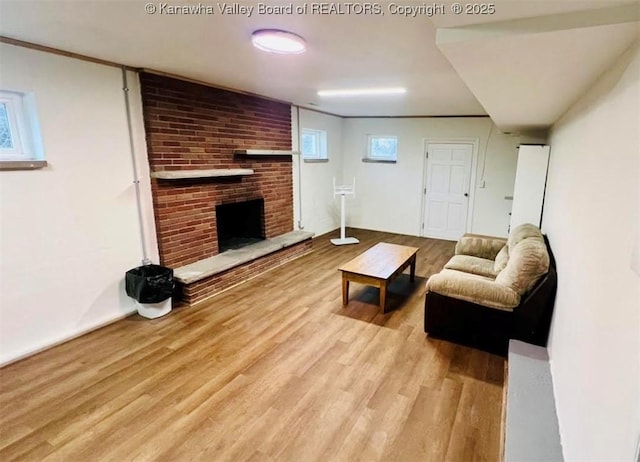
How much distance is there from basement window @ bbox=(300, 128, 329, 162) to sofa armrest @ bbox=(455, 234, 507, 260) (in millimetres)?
3081

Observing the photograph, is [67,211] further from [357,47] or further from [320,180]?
[320,180]

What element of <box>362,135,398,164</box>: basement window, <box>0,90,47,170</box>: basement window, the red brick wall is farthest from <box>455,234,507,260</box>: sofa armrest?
<box>0,90,47,170</box>: basement window

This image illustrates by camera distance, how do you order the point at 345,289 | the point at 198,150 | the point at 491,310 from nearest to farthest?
the point at 491,310
the point at 345,289
the point at 198,150

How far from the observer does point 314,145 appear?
6.60m

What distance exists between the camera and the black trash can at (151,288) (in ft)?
10.6

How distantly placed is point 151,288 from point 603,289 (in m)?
3.30

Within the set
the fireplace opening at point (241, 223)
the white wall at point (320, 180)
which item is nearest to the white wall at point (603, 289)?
the fireplace opening at point (241, 223)

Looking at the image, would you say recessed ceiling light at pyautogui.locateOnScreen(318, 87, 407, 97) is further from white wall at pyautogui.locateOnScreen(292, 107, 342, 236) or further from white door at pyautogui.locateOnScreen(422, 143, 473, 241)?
white door at pyautogui.locateOnScreen(422, 143, 473, 241)

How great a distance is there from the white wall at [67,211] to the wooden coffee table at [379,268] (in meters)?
2.20

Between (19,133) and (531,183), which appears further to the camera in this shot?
(531,183)

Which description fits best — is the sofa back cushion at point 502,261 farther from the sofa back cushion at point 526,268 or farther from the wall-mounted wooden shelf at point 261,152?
the wall-mounted wooden shelf at point 261,152

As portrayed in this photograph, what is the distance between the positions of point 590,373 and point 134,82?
3902 millimetres

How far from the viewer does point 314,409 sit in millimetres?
2215

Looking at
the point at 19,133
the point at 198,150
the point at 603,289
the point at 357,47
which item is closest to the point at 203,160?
→ the point at 198,150
